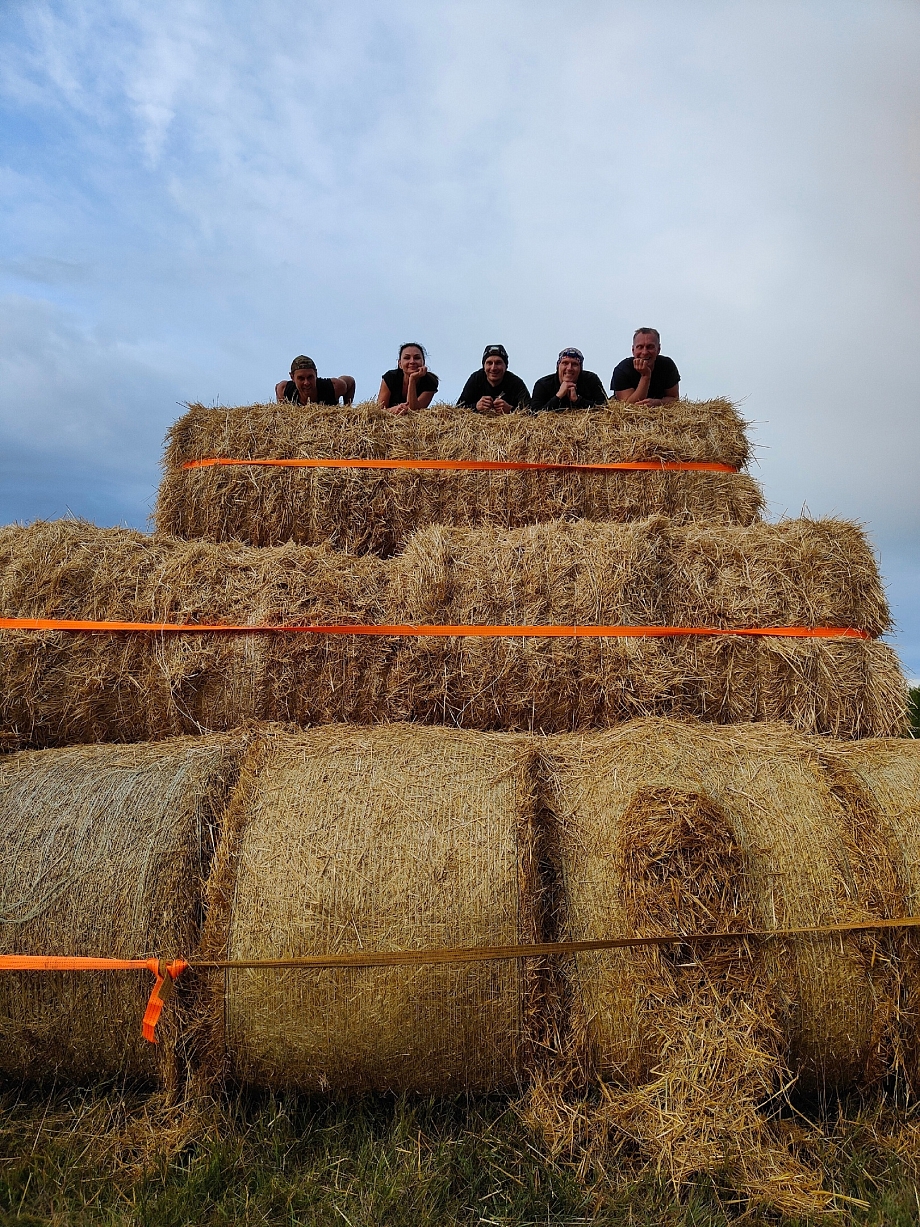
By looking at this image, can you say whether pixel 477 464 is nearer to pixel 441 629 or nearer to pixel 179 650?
pixel 441 629

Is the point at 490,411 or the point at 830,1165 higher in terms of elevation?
the point at 490,411

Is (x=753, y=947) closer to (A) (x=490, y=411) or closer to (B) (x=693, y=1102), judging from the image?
(B) (x=693, y=1102)

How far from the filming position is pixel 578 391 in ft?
21.7

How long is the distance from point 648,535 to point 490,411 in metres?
2.16

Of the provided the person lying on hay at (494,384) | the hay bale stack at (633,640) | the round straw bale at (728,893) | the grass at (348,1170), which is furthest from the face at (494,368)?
the grass at (348,1170)

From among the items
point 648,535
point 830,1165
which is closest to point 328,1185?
point 830,1165

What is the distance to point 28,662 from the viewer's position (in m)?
4.27

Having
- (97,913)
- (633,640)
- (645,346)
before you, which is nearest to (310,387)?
(645,346)

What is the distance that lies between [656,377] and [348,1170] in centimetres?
568

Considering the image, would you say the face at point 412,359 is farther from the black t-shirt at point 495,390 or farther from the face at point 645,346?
the face at point 645,346

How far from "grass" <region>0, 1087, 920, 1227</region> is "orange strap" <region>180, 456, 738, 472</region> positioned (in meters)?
3.62

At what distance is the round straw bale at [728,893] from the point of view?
2.87 meters

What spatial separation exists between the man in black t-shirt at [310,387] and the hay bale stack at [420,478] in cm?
83

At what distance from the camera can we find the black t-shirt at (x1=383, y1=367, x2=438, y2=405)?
6785 millimetres
